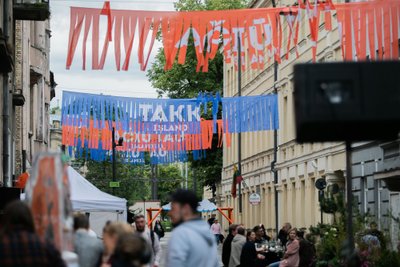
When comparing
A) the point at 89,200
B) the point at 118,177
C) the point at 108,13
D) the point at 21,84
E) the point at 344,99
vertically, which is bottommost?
the point at 89,200

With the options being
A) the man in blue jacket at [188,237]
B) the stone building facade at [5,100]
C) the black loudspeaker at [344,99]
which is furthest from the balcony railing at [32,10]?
the black loudspeaker at [344,99]

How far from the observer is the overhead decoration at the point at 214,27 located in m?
24.3

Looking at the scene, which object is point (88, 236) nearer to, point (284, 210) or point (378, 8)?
point (378, 8)

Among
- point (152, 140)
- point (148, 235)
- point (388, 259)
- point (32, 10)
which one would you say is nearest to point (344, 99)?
point (148, 235)

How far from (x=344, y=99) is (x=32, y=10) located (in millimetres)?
25753

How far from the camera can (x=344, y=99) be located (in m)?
9.27

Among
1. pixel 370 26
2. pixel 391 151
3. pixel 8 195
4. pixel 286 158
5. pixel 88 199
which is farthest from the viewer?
pixel 286 158

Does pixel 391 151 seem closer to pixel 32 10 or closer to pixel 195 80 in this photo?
pixel 32 10

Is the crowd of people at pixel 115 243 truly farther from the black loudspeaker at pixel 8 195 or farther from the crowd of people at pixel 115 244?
the black loudspeaker at pixel 8 195

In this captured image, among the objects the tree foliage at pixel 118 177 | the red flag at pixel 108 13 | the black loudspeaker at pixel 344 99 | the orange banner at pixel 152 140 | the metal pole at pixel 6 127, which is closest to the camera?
the black loudspeaker at pixel 344 99

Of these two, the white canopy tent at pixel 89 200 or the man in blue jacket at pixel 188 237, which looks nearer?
the man in blue jacket at pixel 188 237

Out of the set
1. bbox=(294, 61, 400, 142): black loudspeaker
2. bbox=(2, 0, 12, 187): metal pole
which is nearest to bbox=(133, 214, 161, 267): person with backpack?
bbox=(294, 61, 400, 142): black loudspeaker

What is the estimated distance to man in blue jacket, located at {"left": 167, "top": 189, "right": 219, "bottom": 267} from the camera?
11.2 m

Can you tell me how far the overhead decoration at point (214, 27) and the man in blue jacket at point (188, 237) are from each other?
41.8ft
